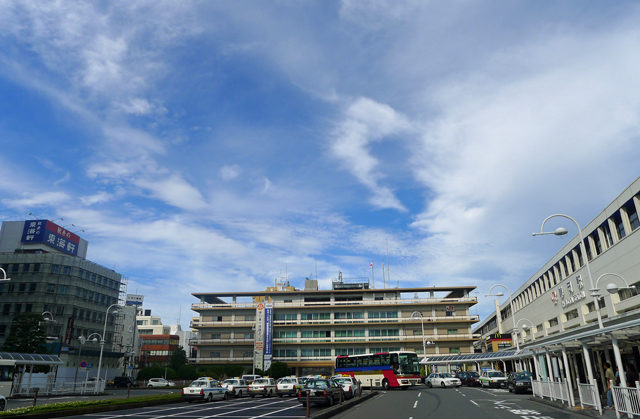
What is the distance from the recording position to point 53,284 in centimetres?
7512

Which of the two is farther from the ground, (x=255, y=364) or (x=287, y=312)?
(x=287, y=312)

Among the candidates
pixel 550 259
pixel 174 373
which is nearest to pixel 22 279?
pixel 174 373

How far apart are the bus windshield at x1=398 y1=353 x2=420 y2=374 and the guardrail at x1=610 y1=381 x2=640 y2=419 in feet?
94.6

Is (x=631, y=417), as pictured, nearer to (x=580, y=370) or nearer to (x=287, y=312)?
(x=580, y=370)

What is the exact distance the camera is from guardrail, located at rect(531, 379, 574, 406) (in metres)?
22.4

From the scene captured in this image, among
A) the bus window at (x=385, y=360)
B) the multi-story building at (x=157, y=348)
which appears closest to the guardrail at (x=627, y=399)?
the bus window at (x=385, y=360)

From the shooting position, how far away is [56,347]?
69.7 metres

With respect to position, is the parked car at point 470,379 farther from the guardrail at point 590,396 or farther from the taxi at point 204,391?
the guardrail at point 590,396

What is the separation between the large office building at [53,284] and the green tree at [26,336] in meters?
16.7

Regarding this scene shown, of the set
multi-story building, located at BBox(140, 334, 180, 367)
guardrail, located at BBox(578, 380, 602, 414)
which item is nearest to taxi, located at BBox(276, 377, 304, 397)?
guardrail, located at BBox(578, 380, 602, 414)

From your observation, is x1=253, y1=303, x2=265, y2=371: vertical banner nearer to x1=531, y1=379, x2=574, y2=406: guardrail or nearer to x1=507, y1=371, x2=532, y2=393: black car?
x1=507, y1=371, x2=532, y2=393: black car

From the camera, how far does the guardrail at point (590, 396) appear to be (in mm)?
18031

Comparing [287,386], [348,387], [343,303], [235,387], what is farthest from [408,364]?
[343,303]

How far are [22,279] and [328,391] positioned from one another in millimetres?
71517
